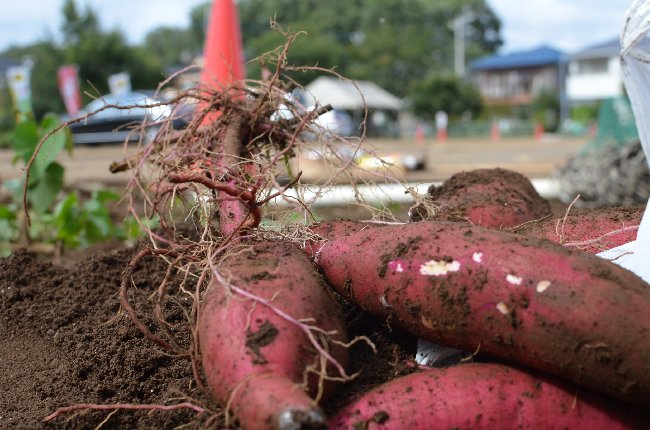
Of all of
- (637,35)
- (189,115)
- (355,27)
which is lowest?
(355,27)

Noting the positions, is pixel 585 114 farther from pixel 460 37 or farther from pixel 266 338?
pixel 266 338

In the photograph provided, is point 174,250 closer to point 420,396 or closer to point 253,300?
point 253,300

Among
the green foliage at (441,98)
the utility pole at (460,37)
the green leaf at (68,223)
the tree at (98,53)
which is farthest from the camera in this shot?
the utility pole at (460,37)

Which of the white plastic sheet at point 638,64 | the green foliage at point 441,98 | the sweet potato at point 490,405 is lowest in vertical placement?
the green foliage at point 441,98

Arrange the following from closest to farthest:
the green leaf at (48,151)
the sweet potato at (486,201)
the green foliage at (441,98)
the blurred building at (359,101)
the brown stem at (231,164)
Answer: the brown stem at (231,164) < the sweet potato at (486,201) < the green leaf at (48,151) < the blurred building at (359,101) < the green foliage at (441,98)

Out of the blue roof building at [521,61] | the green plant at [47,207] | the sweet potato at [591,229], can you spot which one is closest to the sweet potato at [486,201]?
the sweet potato at [591,229]

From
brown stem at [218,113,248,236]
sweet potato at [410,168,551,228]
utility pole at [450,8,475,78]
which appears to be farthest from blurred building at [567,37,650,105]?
brown stem at [218,113,248,236]

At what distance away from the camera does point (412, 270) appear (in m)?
1.71

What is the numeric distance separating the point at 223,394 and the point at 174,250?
0.57 m

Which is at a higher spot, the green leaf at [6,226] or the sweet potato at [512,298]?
the sweet potato at [512,298]

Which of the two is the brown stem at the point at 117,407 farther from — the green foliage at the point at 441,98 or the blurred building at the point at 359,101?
the green foliage at the point at 441,98

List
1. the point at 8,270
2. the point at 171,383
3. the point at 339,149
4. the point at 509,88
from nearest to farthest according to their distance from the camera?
the point at 171,383, the point at 339,149, the point at 8,270, the point at 509,88

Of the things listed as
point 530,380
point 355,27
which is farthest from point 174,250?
point 355,27

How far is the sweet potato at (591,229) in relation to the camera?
202 cm
